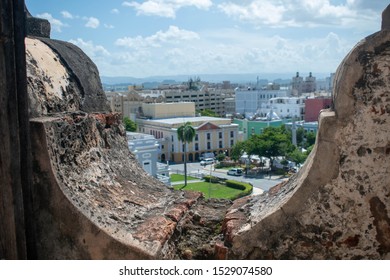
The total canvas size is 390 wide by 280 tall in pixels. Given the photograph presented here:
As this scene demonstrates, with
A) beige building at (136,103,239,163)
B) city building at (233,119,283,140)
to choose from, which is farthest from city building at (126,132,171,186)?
city building at (233,119,283,140)

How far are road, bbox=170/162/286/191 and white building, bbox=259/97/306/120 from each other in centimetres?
1474

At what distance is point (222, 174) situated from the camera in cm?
3741

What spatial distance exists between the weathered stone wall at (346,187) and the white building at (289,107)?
50806 mm

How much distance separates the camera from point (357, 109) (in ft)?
10.1

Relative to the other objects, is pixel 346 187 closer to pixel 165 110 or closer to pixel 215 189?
pixel 215 189

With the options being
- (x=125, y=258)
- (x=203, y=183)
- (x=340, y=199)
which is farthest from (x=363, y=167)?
(x=203, y=183)

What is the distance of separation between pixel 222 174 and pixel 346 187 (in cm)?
3437

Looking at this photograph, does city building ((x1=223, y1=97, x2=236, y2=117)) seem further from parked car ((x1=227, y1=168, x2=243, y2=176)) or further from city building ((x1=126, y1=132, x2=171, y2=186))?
city building ((x1=126, y1=132, x2=171, y2=186))

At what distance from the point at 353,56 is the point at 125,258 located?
70.3 inches

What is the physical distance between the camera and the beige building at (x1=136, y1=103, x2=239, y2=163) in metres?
44.6

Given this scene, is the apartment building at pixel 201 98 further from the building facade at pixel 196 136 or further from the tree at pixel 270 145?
the tree at pixel 270 145

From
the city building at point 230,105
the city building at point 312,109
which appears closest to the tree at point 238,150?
the city building at point 312,109

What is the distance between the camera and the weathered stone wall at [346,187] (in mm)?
3045

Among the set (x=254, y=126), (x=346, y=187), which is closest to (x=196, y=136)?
(x=254, y=126)
